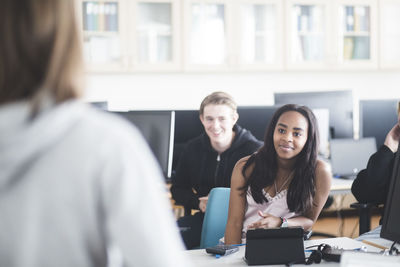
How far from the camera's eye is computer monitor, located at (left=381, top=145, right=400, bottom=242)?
171 centimetres

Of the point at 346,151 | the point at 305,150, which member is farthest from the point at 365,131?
the point at 305,150

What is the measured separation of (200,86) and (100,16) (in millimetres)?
1206

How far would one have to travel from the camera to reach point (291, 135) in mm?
2203

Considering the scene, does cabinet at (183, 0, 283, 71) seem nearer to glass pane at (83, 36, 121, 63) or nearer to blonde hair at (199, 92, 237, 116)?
glass pane at (83, 36, 121, 63)

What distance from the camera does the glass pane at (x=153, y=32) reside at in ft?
16.9

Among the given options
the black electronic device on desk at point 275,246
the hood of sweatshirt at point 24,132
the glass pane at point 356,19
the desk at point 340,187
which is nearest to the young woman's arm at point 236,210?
the black electronic device on desk at point 275,246

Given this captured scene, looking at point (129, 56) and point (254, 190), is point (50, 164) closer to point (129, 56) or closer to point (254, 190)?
point (254, 190)

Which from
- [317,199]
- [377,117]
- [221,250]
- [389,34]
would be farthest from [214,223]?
[389,34]

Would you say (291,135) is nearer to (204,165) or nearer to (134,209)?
(204,165)

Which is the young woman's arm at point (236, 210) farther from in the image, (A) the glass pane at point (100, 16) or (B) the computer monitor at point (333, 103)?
(A) the glass pane at point (100, 16)

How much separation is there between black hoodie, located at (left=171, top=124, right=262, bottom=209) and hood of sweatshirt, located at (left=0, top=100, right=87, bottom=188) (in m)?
2.46

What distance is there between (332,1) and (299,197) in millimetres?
3788

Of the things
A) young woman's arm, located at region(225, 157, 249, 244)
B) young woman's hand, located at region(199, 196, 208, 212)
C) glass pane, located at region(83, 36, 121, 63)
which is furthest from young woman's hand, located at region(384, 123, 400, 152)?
glass pane, located at region(83, 36, 121, 63)

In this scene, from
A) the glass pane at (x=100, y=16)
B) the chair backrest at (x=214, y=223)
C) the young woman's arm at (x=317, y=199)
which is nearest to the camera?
the young woman's arm at (x=317, y=199)
